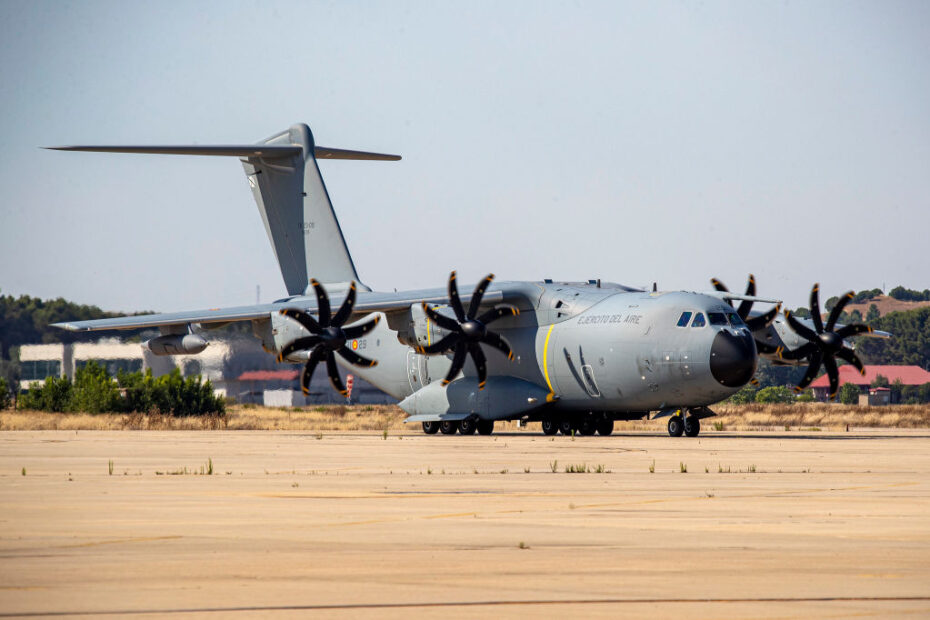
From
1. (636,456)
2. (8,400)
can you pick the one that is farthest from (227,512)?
(8,400)

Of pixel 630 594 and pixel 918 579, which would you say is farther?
pixel 918 579

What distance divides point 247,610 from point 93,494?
862cm

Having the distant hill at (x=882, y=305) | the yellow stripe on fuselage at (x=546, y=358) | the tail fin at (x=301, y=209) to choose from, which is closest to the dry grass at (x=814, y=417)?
the yellow stripe on fuselage at (x=546, y=358)

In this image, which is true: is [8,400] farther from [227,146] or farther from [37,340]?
[227,146]

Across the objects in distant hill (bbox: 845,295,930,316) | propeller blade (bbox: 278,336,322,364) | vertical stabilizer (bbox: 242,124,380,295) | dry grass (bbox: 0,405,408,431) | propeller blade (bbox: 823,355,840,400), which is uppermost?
distant hill (bbox: 845,295,930,316)

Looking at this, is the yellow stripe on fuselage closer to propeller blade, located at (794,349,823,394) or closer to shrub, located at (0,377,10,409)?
propeller blade, located at (794,349,823,394)

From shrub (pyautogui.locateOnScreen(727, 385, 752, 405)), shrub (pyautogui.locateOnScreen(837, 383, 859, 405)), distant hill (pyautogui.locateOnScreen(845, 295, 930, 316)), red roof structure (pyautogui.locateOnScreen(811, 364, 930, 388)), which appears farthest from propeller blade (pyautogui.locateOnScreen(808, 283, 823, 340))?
distant hill (pyautogui.locateOnScreen(845, 295, 930, 316))

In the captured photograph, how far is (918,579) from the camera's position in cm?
905

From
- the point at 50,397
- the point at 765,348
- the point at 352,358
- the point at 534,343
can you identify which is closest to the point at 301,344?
the point at 352,358

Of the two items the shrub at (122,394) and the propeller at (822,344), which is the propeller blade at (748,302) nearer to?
the propeller at (822,344)

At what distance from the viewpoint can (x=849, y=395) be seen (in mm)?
104375

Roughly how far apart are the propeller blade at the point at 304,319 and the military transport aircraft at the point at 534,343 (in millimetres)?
27

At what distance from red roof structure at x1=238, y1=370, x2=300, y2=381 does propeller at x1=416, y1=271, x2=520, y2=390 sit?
18940 mm

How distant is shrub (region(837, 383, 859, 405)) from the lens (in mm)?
103688
